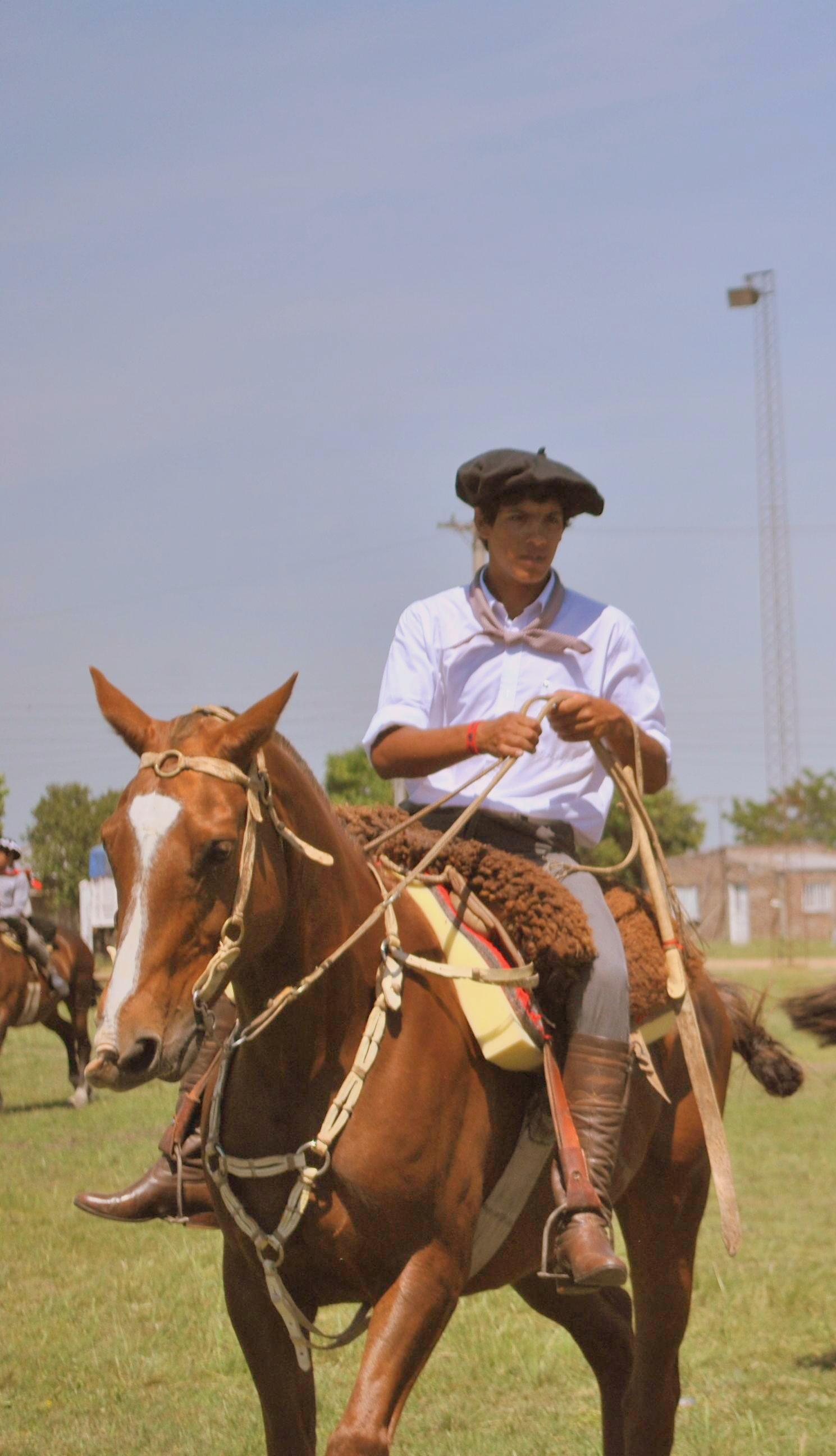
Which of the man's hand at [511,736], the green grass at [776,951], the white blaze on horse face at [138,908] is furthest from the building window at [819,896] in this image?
the white blaze on horse face at [138,908]

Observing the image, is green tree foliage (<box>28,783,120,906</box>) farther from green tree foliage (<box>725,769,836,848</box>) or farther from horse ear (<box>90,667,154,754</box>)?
green tree foliage (<box>725,769,836,848</box>)

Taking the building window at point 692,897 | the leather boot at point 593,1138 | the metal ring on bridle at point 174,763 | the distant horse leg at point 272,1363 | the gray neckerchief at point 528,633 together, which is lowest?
the building window at point 692,897

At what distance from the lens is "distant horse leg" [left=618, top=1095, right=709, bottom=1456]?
539 cm

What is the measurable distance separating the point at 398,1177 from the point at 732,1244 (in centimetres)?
129

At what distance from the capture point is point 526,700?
4.96 m

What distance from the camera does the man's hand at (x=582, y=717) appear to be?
4621mm

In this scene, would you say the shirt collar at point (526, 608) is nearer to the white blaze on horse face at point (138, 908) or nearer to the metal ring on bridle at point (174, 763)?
the metal ring on bridle at point (174, 763)

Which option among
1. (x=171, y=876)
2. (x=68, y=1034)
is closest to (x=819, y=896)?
(x=68, y=1034)

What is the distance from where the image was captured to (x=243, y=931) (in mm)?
3787

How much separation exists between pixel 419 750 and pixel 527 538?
0.81 m

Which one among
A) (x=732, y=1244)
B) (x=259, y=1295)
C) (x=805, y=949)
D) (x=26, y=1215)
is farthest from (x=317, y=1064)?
(x=805, y=949)

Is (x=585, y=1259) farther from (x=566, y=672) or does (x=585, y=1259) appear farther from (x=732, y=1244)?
(x=566, y=672)

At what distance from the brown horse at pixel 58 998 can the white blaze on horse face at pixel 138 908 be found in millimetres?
12929

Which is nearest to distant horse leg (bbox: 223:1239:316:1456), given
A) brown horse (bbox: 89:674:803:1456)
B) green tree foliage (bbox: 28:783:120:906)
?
brown horse (bbox: 89:674:803:1456)
